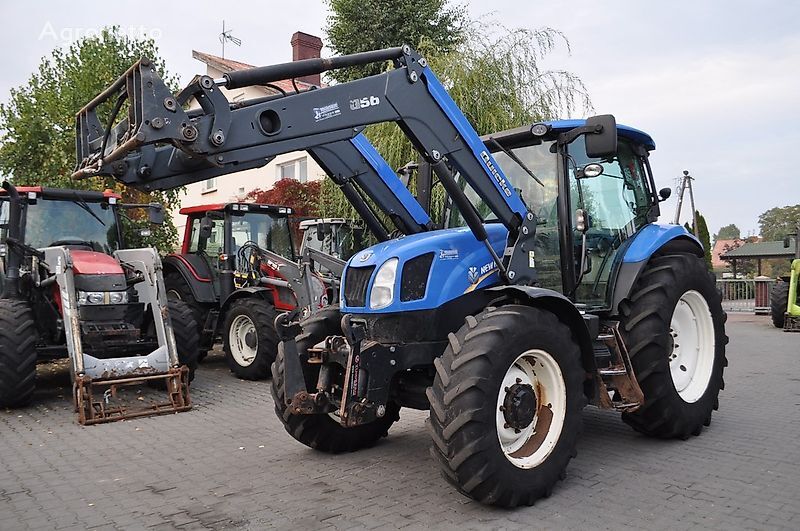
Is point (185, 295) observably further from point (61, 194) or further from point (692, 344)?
point (692, 344)

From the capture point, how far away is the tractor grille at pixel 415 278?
13.9ft

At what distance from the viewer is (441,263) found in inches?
171

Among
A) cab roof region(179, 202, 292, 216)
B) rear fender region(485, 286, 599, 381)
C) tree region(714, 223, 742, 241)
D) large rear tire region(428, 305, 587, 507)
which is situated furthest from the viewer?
tree region(714, 223, 742, 241)

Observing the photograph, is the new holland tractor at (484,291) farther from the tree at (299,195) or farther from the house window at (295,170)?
the house window at (295,170)

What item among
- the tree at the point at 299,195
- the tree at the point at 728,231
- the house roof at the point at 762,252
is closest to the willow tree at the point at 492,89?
the tree at the point at 299,195

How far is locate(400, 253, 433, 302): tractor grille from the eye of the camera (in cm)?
423

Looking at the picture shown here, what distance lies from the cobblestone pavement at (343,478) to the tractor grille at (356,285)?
1.24 metres

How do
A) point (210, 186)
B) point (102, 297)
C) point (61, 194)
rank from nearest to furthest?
point (102, 297), point (61, 194), point (210, 186)

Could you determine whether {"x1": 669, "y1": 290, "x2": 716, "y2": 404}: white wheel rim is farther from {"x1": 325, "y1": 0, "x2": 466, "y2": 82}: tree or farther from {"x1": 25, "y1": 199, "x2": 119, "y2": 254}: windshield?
{"x1": 325, "y1": 0, "x2": 466, "y2": 82}: tree

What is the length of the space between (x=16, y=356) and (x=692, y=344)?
21.4 ft

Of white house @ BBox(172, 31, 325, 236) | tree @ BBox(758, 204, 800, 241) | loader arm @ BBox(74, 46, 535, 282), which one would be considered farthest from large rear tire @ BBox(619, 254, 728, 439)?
tree @ BBox(758, 204, 800, 241)

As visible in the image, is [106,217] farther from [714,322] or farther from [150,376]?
[714,322]

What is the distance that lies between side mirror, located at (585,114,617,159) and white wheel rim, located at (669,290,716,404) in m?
1.65

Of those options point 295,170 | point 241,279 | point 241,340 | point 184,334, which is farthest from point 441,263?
point 295,170
